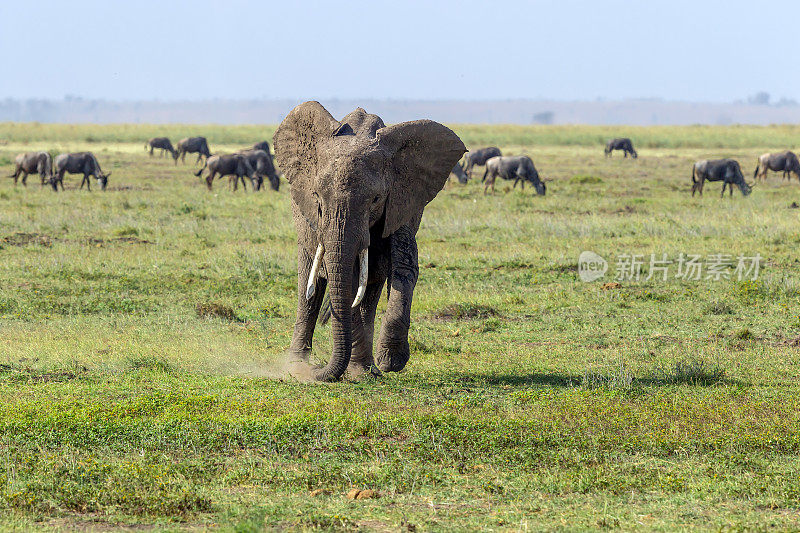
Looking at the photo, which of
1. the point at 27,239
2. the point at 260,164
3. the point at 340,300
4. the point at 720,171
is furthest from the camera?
the point at 260,164

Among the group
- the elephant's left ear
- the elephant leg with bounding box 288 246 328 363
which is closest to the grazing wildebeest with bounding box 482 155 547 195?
the elephant's left ear

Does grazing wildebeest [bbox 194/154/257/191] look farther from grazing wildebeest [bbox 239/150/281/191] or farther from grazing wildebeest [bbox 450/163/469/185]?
grazing wildebeest [bbox 450/163/469/185]

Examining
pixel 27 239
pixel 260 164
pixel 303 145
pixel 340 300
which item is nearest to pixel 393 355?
pixel 340 300

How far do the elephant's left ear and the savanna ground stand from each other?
64.9 inches

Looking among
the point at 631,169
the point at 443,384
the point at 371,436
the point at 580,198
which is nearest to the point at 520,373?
the point at 443,384

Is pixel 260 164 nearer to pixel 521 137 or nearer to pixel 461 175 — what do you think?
pixel 461 175

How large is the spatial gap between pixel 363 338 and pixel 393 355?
391 millimetres

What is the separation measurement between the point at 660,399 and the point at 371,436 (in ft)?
9.26

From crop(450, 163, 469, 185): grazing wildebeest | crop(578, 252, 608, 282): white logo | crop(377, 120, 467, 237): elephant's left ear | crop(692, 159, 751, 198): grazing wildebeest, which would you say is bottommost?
crop(578, 252, 608, 282): white logo

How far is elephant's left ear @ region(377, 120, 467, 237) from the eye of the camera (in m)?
9.05

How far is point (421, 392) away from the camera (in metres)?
8.84

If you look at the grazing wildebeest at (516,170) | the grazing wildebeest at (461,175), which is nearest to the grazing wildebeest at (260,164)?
the grazing wildebeest at (461,175)

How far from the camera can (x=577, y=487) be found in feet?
20.9

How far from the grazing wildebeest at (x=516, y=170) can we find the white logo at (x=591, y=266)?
45.6ft
